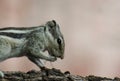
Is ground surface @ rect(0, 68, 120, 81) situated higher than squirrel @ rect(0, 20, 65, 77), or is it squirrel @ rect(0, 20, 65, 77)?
squirrel @ rect(0, 20, 65, 77)

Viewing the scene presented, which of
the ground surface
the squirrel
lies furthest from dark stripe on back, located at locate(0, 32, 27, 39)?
the ground surface

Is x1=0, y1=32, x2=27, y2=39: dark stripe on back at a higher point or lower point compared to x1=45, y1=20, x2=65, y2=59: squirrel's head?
higher

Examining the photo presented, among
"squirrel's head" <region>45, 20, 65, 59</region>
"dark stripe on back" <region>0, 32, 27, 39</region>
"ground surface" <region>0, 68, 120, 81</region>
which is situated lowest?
"ground surface" <region>0, 68, 120, 81</region>

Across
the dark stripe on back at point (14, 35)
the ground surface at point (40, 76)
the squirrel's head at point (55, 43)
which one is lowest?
the ground surface at point (40, 76)

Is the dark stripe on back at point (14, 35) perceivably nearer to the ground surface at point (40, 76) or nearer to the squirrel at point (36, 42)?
the squirrel at point (36, 42)

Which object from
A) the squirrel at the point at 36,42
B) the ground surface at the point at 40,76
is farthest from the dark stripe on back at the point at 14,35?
the ground surface at the point at 40,76

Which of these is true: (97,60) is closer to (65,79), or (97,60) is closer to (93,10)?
(93,10)

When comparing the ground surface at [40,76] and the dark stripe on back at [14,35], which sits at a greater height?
the dark stripe on back at [14,35]

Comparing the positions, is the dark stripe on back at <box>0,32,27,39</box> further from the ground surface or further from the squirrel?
the ground surface
